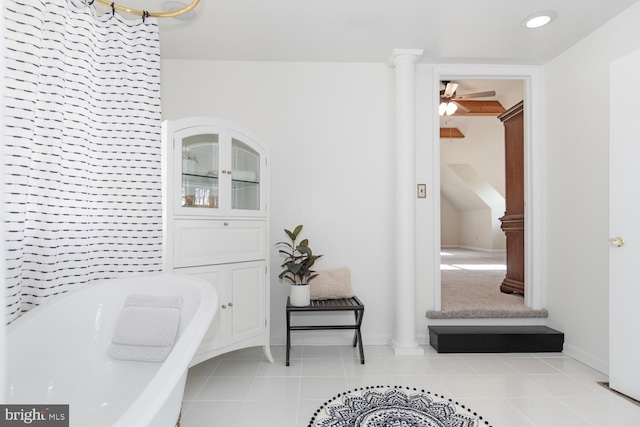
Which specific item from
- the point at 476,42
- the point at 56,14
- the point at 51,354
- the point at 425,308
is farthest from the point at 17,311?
the point at 476,42

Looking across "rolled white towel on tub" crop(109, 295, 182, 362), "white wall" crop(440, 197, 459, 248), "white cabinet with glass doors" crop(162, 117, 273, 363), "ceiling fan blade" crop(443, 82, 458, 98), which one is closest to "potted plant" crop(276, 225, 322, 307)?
"white cabinet with glass doors" crop(162, 117, 273, 363)

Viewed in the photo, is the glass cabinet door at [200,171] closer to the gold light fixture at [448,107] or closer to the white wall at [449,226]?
the gold light fixture at [448,107]

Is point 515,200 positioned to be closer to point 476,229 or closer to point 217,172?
point 217,172

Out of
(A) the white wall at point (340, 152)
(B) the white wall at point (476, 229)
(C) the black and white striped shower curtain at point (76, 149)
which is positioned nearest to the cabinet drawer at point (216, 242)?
(C) the black and white striped shower curtain at point (76, 149)

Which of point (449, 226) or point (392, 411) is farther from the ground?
point (449, 226)

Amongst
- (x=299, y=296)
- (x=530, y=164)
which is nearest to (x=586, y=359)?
(x=530, y=164)

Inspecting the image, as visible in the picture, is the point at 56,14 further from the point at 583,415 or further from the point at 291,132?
the point at 583,415

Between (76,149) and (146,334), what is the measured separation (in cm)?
99

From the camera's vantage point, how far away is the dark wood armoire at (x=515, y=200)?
358cm

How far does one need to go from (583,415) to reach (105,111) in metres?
3.12

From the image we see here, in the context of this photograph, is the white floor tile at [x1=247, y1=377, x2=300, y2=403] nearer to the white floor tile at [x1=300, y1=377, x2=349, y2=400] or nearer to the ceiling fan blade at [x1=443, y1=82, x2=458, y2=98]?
the white floor tile at [x1=300, y1=377, x2=349, y2=400]

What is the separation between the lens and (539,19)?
7.61 feet

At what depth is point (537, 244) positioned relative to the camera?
9.89 ft

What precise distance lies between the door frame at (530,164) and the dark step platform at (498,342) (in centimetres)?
30
